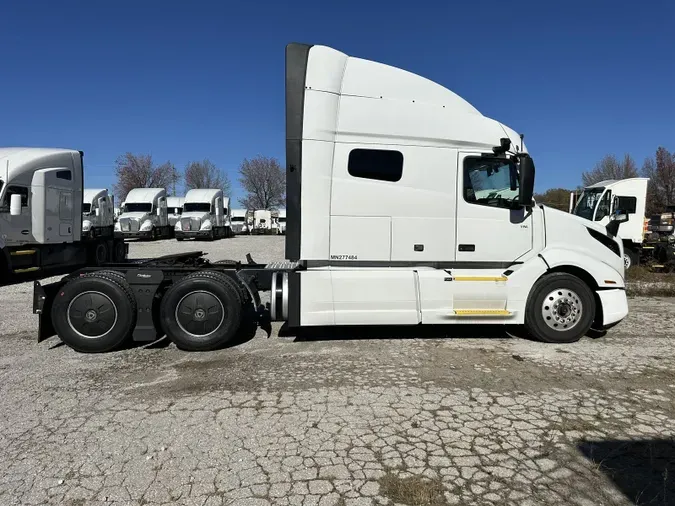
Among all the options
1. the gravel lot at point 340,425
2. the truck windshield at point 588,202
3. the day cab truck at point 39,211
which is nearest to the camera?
the gravel lot at point 340,425

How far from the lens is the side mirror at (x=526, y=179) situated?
567 cm

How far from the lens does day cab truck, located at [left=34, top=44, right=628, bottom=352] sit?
219 inches

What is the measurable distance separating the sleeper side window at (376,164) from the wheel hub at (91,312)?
143 inches

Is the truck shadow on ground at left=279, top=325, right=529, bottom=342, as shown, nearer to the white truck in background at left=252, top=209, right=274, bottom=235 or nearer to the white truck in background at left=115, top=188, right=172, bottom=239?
the white truck in background at left=115, top=188, right=172, bottom=239

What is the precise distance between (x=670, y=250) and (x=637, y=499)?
1764 centimetres

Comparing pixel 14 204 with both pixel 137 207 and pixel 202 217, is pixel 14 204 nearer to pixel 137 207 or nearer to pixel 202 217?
pixel 137 207

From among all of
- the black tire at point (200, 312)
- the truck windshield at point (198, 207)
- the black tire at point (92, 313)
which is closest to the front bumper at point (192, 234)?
the truck windshield at point (198, 207)

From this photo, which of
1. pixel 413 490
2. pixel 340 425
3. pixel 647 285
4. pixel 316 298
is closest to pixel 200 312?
pixel 316 298

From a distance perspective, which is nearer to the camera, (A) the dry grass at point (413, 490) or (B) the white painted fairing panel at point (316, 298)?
(A) the dry grass at point (413, 490)

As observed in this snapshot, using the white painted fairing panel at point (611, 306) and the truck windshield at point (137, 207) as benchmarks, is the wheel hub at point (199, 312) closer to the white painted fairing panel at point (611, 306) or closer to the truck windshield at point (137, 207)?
the white painted fairing panel at point (611, 306)

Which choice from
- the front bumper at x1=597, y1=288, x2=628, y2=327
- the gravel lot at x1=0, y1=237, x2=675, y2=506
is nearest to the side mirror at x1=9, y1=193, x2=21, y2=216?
the gravel lot at x1=0, y1=237, x2=675, y2=506

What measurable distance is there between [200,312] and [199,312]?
0.04ft

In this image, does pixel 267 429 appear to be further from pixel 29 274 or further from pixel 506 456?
pixel 29 274

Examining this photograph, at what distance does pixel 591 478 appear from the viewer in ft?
9.53
